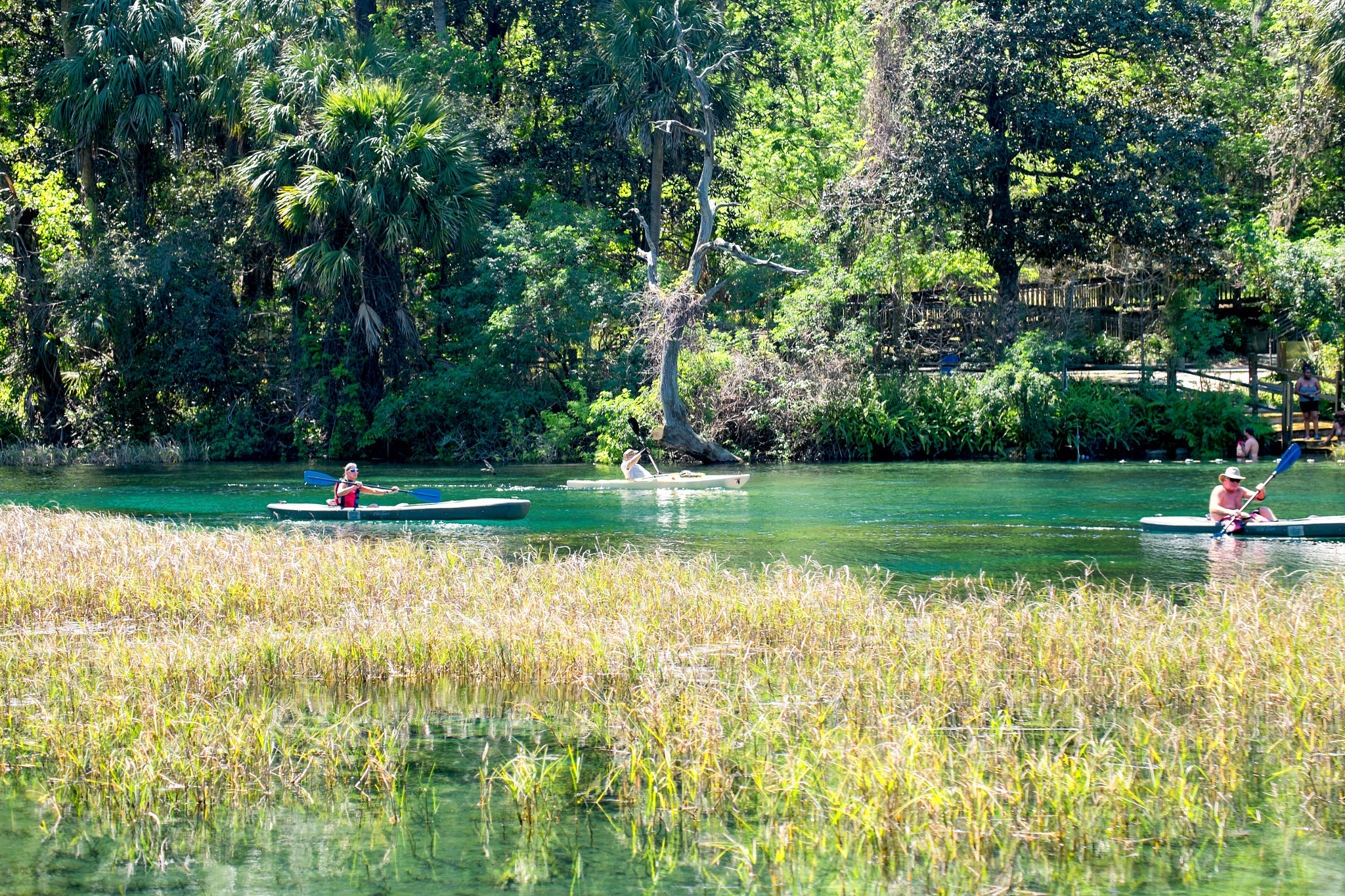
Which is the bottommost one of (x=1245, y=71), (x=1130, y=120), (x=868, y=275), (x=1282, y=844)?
(x=1282, y=844)

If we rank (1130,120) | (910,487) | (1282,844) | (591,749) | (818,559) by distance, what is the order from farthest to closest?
1. (1130,120)
2. (910,487)
3. (818,559)
4. (591,749)
5. (1282,844)

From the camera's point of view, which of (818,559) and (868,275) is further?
(868,275)

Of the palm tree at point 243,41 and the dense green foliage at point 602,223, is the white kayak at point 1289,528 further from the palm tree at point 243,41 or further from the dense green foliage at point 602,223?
the palm tree at point 243,41

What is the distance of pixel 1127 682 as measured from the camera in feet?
28.1

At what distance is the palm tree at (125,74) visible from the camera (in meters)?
33.8

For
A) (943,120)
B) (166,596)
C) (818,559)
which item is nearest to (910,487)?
(818,559)

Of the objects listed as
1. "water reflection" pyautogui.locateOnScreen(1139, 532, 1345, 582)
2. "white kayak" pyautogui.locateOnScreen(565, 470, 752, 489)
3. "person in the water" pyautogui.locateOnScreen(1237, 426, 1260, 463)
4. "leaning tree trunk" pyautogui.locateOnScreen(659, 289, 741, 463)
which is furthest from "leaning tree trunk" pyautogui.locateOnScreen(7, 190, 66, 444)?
"person in the water" pyautogui.locateOnScreen(1237, 426, 1260, 463)

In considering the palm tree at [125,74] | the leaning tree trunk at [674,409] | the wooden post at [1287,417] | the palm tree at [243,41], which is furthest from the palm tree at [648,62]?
the wooden post at [1287,417]

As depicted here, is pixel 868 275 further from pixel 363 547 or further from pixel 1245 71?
pixel 363 547

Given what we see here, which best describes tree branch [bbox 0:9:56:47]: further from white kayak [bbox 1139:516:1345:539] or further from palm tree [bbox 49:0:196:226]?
white kayak [bbox 1139:516:1345:539]

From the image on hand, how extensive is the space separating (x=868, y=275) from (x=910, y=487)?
10153 millimetres

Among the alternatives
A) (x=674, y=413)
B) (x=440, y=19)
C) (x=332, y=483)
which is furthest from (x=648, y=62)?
(x=332, y=483)

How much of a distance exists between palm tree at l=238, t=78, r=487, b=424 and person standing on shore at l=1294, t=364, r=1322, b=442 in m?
21.3

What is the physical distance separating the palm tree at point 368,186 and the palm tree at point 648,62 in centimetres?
536
